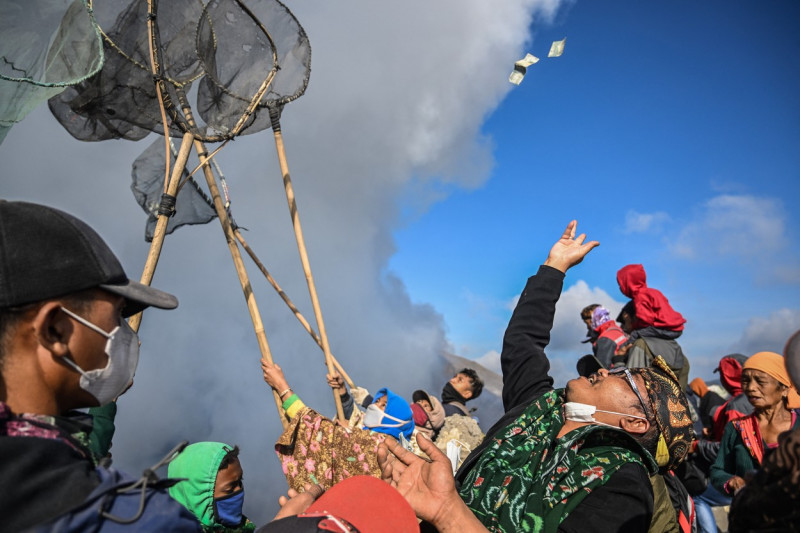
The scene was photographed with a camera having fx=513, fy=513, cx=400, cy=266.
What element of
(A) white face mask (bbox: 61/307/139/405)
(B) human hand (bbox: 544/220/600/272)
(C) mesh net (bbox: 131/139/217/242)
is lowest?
(A) white face mask (bbox: 61/307/139/405)

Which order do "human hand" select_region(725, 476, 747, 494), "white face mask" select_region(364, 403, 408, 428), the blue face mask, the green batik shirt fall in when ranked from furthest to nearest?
"white face mask" select_region(364, 403, 408, 428), "human hand" select_region(725, 476, 747, 494), the blue face mask, the green batik shirt

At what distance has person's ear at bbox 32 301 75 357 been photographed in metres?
1.08

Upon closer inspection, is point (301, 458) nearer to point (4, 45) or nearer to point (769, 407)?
point (4, 45)

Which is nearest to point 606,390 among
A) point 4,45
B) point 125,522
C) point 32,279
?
point 125,522

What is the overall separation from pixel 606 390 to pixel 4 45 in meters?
3.20

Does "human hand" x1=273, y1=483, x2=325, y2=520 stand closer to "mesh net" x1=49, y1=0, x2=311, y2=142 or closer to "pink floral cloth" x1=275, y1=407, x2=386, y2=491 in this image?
"pink floral cloth" x1=275, y1=407, x2=386, y2=491

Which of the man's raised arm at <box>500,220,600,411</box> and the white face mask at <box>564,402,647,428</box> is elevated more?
the man's raised arm at <box>500,220,600,411</box>

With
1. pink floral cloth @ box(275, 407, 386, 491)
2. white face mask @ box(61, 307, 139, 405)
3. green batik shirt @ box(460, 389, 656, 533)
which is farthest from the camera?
pink floral cloth @ box(275, 407, 386, 491)

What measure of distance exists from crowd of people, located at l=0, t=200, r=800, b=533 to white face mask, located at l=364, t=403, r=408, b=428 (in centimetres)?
121

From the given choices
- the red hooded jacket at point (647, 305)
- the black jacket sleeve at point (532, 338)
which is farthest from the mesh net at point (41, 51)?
the red hooded jacket at point (647, 305)

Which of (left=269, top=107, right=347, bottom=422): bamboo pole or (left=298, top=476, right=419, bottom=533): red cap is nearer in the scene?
(left=298, top=476, right=419, bottom=533): red cap

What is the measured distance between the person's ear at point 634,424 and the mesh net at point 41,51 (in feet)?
9.74

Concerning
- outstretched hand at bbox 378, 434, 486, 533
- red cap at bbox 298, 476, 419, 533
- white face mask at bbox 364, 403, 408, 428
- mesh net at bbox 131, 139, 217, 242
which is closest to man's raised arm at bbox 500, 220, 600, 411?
outstretched hand at bbox 378, 434, 486, 533

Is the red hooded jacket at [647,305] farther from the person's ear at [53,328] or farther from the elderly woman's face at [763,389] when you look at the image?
the person's ear at [53,328]
